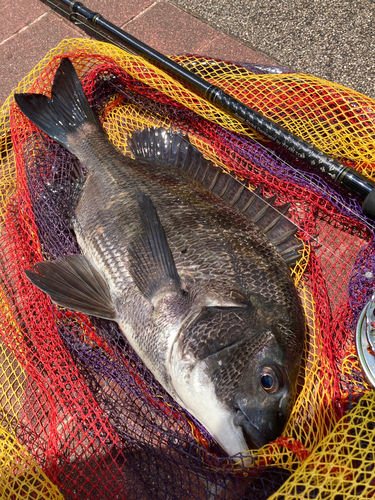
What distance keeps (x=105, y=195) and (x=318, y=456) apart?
1.80m

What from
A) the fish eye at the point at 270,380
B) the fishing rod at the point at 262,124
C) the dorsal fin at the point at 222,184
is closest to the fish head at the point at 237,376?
the fish eye at the point at 270,380

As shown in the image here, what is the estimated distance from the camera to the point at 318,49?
3725mm

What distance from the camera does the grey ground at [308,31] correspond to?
3.60 metres

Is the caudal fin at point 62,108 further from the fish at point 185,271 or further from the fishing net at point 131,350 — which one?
the fishing net at point 131,350

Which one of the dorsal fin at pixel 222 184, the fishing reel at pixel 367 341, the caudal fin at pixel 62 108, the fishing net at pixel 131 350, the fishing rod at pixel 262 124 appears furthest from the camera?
the caudal fin at pixel 62 108

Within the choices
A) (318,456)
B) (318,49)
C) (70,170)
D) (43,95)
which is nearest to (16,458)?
(318,456)

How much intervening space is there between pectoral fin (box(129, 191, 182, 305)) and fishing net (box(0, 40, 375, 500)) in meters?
0.50

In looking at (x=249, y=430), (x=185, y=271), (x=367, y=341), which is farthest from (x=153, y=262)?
(x=367, y=341)

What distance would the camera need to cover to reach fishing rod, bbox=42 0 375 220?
257 centimetres

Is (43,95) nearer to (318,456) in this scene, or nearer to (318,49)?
(318,49)

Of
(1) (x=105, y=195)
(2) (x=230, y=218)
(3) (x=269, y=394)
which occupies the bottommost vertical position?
(3) (x=269, y=394)

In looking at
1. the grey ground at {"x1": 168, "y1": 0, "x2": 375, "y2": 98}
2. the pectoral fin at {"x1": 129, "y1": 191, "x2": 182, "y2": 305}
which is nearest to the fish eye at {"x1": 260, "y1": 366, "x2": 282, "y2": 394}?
the pectoral fin at {"x1": 129, "y1": 191, "x2": 182, "y2": 305}

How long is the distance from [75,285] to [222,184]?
1.12 metres

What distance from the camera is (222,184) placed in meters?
2.59
